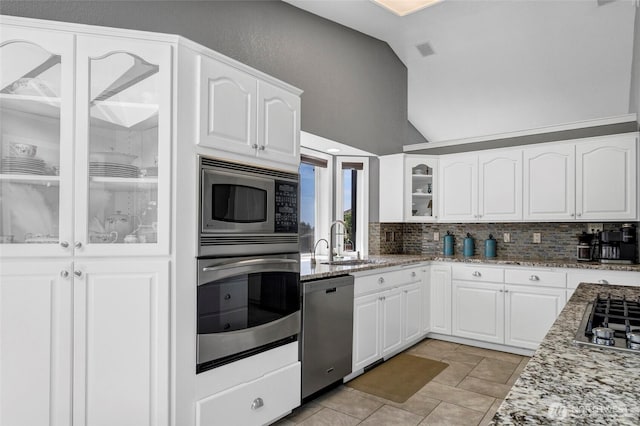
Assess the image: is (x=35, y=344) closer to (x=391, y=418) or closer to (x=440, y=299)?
(x=391, y=418)

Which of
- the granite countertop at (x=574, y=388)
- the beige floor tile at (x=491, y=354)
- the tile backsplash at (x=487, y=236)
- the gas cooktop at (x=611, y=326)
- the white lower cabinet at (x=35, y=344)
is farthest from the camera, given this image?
the tile backsplash at (x=487, y=236)

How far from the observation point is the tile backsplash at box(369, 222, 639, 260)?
13.4 ft

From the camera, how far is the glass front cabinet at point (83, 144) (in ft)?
5.46

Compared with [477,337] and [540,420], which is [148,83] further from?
[477,337]

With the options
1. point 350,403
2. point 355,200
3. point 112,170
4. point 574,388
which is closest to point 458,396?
point 350,403

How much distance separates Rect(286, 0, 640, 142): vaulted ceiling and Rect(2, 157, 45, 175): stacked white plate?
2.54 metres

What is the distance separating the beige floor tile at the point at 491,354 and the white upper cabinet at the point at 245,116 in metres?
2.76

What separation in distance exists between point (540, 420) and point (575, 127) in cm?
417

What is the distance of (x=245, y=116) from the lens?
87.2 inches

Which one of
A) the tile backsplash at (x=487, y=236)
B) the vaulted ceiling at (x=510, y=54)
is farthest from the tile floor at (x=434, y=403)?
the vaulted ceiling at (x=510, y=54)

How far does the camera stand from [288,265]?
8.04 feet

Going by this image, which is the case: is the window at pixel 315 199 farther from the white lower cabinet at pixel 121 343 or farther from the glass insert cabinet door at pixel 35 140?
the glass insert cabinet door at pixel 35 140

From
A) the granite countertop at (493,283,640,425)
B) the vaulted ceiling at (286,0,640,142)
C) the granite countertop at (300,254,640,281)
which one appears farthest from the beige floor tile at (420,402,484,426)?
the vaulted ceiling at (286,0,640,142)

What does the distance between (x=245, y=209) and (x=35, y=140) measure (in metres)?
1.02
